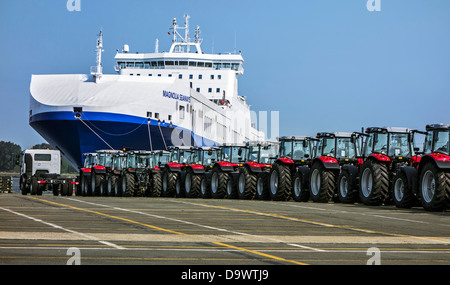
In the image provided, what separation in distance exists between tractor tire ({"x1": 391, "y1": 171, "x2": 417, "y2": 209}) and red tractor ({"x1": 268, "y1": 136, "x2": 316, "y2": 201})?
5240 millimetres

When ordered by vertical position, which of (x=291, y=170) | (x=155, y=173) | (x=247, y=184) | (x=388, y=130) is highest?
(x=388, y=130)

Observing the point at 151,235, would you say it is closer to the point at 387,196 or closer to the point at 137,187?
the point at 387,196

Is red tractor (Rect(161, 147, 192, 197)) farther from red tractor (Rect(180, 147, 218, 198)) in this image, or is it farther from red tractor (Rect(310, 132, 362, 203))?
red tractor (Rect(310, 132, 362, 203))

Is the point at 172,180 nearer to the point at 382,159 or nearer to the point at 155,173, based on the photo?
the point at 155,173

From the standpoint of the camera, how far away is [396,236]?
42.2 feet

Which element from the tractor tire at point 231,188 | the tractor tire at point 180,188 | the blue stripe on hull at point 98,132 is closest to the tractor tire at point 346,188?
the tractor tire at point 231,188

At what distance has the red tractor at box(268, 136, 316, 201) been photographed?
26.2 m

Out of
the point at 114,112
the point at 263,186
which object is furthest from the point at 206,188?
the point at 114,112

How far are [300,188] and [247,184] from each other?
359 centimetres

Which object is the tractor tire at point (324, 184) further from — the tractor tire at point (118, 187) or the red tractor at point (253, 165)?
the tractor tire at point (118, 187)

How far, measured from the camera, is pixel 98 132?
2350 inches

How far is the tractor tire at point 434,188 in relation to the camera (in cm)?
1847

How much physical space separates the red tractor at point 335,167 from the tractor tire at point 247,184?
3589mm

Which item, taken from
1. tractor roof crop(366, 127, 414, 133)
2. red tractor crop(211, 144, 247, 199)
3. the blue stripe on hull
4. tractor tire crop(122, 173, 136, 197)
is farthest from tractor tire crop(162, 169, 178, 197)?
the blue stripe on hull
